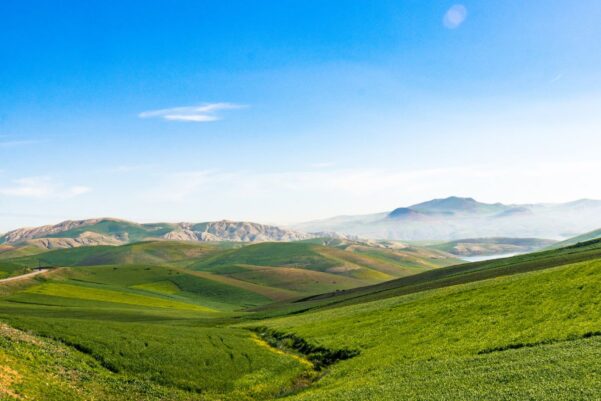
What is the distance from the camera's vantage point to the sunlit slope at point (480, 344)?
30125mm

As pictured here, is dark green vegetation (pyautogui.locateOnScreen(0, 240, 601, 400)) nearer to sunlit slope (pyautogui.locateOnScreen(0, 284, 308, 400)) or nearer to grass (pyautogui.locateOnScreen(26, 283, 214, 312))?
sunlit slope (pyautogui.locateOnScreen(0, 284, 308, 400))

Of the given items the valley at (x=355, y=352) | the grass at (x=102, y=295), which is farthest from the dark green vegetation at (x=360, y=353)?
the grass at (x=102, y=295)

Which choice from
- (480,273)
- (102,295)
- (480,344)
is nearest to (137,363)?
(480,344)

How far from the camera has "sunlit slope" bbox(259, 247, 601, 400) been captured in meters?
30.1

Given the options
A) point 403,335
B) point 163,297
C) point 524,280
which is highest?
point 524,280

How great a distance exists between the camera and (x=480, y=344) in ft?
137

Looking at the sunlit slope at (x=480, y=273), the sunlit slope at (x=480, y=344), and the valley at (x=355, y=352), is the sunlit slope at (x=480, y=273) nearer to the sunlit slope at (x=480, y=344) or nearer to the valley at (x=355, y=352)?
the valley at (x=355, y=352)

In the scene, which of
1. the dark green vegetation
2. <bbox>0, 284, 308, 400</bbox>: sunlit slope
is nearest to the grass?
the dark green vegetation

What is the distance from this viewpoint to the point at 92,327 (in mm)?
59094

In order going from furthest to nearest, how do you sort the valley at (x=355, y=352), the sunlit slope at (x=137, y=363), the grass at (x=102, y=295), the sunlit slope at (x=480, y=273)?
1. the grass at (x=102, y=295)
2. the sunlit slope at (x=480, y=273)
3. the sunlit slope at (x=137, y=363)
4. the valley at (x=355, y=352)

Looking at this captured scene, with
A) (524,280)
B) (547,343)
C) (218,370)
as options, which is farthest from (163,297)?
(547,343)

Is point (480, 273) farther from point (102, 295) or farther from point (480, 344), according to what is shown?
point (102, 295)

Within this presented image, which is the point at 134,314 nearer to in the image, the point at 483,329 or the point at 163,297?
the point at 163,297

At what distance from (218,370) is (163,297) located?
332 feet
